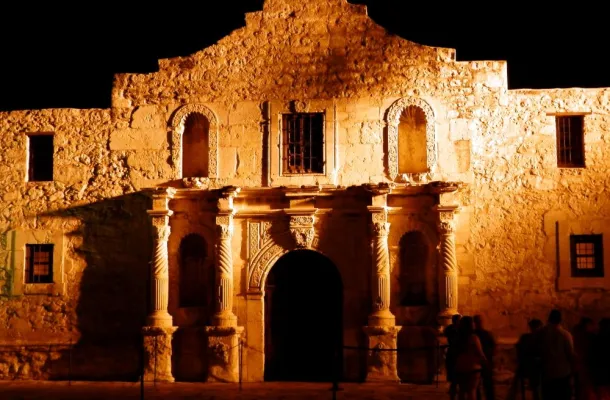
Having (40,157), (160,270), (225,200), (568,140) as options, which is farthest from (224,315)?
(568,140)

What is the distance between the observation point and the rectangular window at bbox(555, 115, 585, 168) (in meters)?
21.5

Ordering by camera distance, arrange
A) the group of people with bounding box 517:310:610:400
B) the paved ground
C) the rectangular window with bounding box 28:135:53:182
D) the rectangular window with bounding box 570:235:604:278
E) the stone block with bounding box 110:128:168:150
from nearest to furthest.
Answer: the group of people with bounding box 517:310:610:400, the paved ground, the rectangular window with bounding box 570:235:604:278, the stone block with bounding box 110:128:168:150, the rectangular window with bounding box 28:135:53:182

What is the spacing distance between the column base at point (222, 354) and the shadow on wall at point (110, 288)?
204cm

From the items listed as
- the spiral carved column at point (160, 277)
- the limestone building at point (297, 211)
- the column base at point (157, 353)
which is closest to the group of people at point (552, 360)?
the limestone building at point (297, 211)

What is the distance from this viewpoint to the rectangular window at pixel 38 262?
74.3ft

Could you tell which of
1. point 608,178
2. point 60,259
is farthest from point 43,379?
point 608,178

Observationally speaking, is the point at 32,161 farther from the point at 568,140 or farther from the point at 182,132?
the point at 568,140

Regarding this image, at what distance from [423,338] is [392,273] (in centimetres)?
165

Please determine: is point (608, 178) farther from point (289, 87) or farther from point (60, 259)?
point (60, 259)

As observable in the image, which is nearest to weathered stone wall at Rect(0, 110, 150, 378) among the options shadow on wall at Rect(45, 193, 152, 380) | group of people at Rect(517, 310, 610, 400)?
shadow on wall at Rect(45, 193, 152, 380)

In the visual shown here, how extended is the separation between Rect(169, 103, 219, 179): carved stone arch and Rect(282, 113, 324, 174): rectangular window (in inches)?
65.4

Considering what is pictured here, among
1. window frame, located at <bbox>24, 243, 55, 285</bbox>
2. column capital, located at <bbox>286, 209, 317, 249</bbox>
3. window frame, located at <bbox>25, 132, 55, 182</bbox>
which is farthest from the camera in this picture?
window frame, located at <bbox>25, 132, 55, 182</bbox>

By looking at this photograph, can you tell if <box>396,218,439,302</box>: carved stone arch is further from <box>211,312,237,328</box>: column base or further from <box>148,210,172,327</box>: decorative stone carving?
<box>148,210,172,327</box>: decorative stone carving

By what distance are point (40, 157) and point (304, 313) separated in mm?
7792
